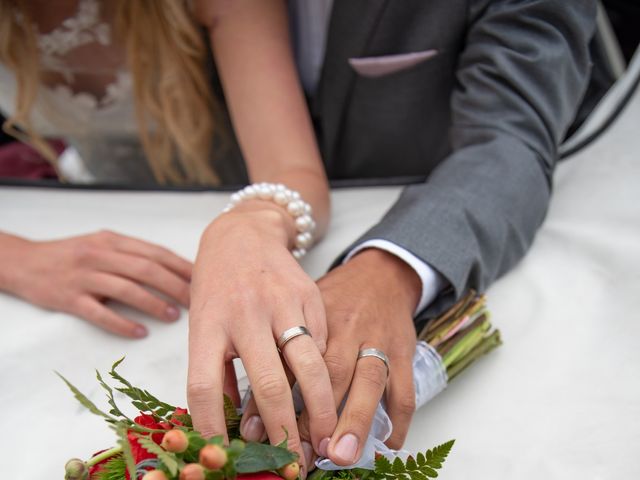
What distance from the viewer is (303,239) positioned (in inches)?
28.1

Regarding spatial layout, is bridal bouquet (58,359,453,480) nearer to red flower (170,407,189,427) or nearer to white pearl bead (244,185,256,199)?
red flower (170,407,189,427)

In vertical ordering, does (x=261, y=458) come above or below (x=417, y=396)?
above

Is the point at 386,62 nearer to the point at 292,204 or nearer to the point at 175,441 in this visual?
the point at 292,204

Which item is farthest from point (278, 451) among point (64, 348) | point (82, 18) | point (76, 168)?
point (76, 168)

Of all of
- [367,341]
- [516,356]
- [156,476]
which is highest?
[156,476]

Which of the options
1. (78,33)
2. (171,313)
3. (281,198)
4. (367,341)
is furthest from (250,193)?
(78,33)

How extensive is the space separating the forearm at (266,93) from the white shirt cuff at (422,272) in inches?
6.8

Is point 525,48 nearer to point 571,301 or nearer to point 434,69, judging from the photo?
point 434,69

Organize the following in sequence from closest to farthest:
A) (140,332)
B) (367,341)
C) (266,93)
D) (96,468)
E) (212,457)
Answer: (212,457) < (96,468) < (367,341) < (140,332) < (266,93)

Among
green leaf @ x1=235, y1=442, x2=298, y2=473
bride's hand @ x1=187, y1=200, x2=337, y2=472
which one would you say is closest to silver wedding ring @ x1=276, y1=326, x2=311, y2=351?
bride's hand @ x1=187, y1=200, x2=337, y2=472

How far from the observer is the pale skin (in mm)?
465

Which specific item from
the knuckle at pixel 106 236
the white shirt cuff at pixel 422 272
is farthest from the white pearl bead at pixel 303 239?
the knuckle at pixel 106 236

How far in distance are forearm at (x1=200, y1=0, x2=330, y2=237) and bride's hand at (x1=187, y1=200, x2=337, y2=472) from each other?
Answer: 240mm

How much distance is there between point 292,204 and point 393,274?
159 mm
